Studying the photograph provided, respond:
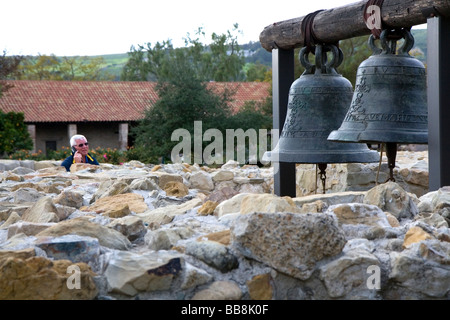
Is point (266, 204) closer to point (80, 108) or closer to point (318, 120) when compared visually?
point (318, 120)

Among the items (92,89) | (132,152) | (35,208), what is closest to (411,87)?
(35,208)

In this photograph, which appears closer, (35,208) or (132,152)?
(35,208)

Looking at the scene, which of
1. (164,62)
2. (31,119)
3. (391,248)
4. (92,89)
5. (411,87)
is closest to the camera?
(391,248)

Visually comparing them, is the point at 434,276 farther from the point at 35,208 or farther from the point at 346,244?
the point at 35,208

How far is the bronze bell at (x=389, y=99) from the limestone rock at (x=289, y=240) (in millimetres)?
1428

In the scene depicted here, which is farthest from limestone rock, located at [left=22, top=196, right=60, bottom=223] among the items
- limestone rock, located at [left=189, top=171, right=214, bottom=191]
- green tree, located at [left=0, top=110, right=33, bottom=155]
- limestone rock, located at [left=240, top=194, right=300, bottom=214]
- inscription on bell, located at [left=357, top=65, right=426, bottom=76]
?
green tree, located at [left=0, top=110, right=33, bottom=155]

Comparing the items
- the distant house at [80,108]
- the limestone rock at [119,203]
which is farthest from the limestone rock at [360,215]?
→ the distant house at [80,108]

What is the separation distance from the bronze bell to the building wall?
2220 cm

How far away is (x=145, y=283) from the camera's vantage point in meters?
1.84

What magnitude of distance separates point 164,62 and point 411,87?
3331cm

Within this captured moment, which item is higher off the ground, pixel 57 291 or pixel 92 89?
pixel 92 89

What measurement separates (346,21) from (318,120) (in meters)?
0.65

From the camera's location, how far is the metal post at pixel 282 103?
4.66m
